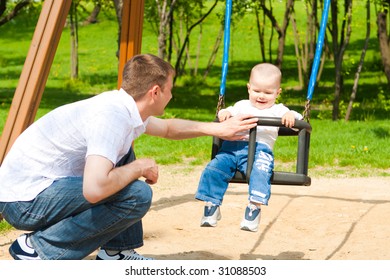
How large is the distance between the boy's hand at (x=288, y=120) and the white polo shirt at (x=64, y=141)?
2.64 feet

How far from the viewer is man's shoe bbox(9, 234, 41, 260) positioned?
13.6ft

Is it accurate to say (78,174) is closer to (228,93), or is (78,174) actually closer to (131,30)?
(131,30)

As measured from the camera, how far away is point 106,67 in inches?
964

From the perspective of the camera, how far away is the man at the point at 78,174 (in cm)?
396

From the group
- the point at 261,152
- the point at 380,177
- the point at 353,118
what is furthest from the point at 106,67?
the point at 261,152

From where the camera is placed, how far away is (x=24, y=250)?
417cm

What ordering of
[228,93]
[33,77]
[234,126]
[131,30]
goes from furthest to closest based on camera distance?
[228,93], [131,30], [33,77], [234,126]

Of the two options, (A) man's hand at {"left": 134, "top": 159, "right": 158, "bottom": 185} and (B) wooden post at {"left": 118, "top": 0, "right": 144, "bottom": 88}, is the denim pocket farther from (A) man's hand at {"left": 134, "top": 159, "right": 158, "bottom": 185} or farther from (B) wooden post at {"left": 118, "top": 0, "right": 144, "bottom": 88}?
(B) wooden post at {"left": 118, "top": 0, "right": 144, "bottom": 88}

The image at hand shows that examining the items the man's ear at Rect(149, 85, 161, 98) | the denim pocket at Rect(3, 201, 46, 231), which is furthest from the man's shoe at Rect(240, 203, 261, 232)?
the denim pocket at Rect(3, 201, 46, 231)

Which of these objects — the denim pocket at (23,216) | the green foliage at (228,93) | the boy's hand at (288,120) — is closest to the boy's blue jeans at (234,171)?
the boy's hand at (288,120)

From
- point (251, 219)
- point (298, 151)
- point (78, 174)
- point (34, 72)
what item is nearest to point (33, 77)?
point (34, 72)

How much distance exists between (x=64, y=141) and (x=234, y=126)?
106cm

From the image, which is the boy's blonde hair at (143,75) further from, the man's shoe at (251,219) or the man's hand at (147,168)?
the man's shoe at (251,219)

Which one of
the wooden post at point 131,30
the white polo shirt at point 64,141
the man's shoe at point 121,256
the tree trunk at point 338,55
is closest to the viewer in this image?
the white polo shirt at point 64,141
